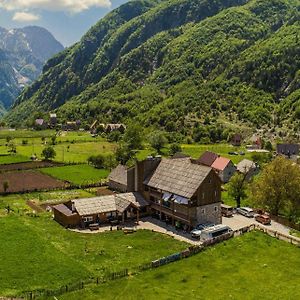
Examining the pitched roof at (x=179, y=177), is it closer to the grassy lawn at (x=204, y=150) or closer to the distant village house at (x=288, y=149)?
the grassy lawn at (x=204, y=150)

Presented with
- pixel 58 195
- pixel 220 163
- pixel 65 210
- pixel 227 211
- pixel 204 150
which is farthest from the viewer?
pixel 204 150

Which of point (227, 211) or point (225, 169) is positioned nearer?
point (227, 211)

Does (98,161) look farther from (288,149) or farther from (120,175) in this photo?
(288,149)

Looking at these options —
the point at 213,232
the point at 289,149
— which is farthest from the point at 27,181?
the point at 289,149

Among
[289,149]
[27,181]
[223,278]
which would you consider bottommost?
[223,278]

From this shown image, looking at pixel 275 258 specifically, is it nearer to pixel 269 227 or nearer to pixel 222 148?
pixel 269 227

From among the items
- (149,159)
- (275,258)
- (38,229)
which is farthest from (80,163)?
(275,258)

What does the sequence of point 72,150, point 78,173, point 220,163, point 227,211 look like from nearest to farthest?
point 227,211
point 220,163
point 78,173
point 72,150

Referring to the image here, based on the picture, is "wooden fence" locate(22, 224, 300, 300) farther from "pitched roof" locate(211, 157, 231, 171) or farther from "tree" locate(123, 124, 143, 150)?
"tree" locate(123, 124, 143, 150)
